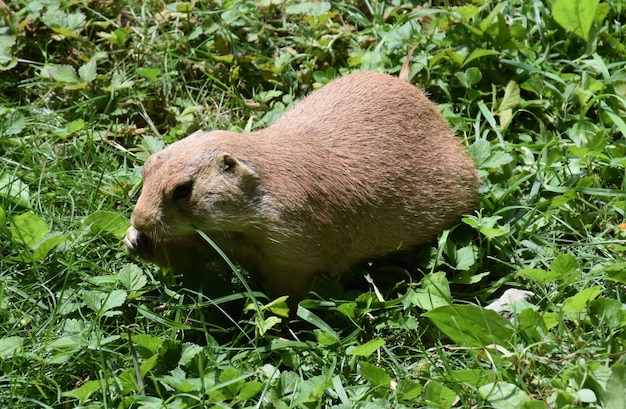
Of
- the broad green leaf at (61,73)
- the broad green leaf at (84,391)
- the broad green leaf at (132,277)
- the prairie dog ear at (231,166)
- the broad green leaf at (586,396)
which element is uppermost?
the prairie dog ear at (231,166)

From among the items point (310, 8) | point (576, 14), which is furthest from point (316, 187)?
point (576, 14)

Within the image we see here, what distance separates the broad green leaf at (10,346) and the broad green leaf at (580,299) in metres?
2.70

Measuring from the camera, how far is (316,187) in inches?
180

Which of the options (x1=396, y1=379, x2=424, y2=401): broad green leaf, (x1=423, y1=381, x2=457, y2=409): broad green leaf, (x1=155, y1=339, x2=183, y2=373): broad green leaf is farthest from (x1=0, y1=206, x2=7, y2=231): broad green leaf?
(x1=423, y1=381, x2=457, y2=409): broad green leaf

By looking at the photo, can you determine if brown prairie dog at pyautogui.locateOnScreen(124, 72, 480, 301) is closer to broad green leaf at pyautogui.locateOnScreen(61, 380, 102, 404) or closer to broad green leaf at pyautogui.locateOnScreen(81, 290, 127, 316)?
broad green leaf at pyautogui.locateOnScreen(81, 290, 127, 316)

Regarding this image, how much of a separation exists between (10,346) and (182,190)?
1135 millimetres

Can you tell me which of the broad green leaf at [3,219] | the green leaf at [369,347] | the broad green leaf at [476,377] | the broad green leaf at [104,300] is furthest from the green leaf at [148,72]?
the broad green leaf at [476,377]

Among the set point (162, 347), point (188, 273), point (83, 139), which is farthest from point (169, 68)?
point (162, 347)

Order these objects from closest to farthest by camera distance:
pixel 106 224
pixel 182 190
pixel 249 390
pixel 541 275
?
pixel 249 390, pixel 182 190, pixel 541 275, pixel 106 224

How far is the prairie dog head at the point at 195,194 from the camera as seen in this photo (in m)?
4.31

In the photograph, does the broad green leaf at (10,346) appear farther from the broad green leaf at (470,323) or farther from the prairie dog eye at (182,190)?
the broad green leaf at (470,323)

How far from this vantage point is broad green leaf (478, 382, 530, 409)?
12.7 feet

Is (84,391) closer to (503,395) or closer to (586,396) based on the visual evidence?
(503,395)

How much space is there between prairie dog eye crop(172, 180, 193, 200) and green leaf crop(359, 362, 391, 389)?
3.96 feet
